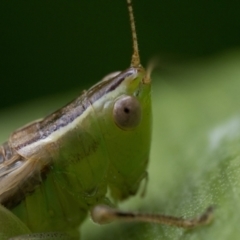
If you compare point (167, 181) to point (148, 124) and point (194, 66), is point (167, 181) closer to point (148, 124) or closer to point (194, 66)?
point (148, 124)

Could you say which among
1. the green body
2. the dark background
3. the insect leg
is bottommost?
the insect leg

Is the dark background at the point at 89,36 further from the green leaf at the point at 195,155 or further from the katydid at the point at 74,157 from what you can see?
the katydid at the point at 74,157

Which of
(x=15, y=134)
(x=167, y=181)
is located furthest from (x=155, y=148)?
(x=15, y=134)

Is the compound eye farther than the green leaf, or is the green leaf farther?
the compound eye

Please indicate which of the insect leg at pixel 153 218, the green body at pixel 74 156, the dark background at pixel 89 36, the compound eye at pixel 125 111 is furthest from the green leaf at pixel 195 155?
the dark background at pixel 89 36

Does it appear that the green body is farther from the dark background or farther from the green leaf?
the dark background

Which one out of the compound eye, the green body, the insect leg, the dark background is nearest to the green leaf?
the insect leg

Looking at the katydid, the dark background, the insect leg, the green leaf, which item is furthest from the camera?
the dark background
